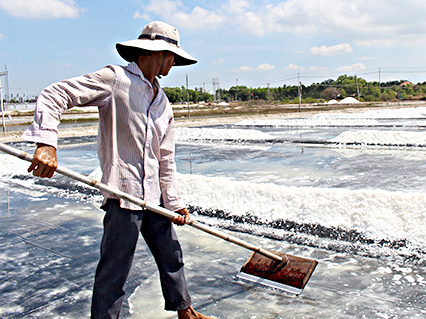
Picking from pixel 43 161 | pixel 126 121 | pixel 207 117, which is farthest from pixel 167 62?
pixel 207 117

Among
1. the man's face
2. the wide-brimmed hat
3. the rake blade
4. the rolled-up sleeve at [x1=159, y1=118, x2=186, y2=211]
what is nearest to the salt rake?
the rake blade

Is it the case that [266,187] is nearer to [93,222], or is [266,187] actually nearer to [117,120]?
[93,222]

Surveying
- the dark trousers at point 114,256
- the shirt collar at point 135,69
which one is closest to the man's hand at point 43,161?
the dark trousers at point 114,256

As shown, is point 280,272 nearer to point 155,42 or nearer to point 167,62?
point 167,62

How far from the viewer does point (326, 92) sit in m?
98.1

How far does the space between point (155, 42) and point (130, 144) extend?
18.4 inches

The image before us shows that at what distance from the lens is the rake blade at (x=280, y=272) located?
2379 millimetres

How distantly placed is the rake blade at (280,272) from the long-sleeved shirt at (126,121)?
40.9 inches

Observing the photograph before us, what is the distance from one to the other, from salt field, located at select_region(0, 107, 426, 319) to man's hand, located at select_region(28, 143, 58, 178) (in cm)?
110

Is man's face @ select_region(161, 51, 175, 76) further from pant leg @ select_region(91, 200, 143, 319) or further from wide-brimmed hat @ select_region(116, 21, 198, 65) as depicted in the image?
pant leg @ select_region(91, 200, 143, 319)

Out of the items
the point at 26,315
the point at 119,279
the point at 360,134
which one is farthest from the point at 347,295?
the point at 360,134

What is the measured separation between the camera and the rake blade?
2.38m

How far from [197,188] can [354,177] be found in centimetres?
267

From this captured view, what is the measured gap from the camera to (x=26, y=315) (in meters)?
2.12
